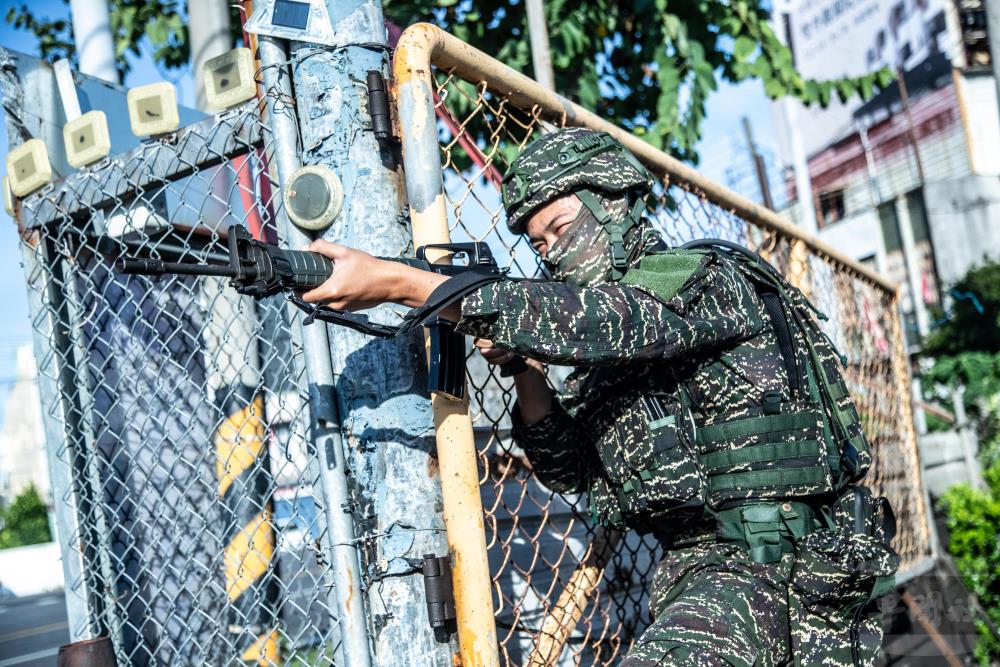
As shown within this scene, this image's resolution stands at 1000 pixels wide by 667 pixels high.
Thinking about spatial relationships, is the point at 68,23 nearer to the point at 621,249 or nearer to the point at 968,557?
the point at 621,249

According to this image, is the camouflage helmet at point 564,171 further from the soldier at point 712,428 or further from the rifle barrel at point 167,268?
the rifle barrel at point 167,268

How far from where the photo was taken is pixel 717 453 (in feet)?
6.38

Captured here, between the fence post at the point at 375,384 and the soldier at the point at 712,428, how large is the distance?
9.4 inches

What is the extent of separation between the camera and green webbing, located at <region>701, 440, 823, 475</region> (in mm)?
1921

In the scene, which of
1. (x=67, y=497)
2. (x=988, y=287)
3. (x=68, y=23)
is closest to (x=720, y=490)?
(x=67, y=497)

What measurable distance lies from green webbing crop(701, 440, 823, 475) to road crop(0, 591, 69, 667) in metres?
6.92

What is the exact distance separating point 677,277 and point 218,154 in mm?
1043

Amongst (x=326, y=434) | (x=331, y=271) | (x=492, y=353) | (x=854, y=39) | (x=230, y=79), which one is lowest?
(x=326, y=434)

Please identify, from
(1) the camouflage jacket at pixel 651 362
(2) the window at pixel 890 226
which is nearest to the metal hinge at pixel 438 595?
(1) the camouflage jacket at pixel 651 362

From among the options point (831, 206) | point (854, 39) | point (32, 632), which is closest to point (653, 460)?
point (32, 632)

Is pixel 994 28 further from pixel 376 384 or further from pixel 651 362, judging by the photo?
pixel 376 384

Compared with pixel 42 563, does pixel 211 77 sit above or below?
above

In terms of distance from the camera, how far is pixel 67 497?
2373 mm

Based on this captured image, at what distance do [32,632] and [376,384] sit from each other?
10144mm
